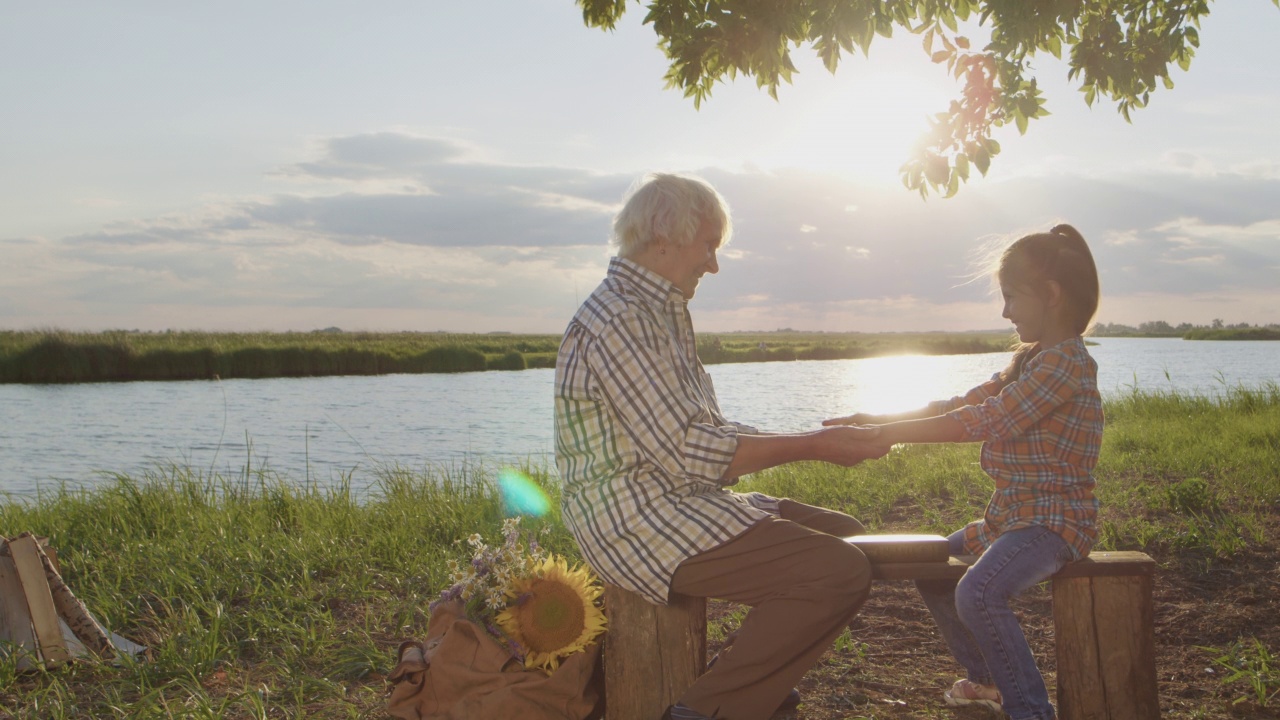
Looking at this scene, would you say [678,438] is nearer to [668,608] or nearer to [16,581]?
[668,608]

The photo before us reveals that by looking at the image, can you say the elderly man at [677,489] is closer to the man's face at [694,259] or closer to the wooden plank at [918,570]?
the man's face at [694,259]

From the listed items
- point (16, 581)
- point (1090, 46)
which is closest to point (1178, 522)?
point (1090, 46)

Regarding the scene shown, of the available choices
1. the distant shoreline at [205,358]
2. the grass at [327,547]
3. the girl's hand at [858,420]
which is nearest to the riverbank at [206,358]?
the distant shoreline at [205,358]

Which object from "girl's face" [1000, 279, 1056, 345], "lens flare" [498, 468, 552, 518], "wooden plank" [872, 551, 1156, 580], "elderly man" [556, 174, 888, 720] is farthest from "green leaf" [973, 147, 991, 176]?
"lens flare" [498, 468, 552, 518]

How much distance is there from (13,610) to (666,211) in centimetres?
348

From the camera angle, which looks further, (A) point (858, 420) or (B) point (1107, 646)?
(A) point (858, 420)

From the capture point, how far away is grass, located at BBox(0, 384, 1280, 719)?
12.4 feet

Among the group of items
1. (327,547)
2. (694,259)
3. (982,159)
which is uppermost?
(982,159)

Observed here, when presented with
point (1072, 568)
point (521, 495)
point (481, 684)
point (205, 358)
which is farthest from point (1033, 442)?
point (205, 358)

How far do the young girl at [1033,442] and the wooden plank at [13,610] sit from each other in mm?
3763

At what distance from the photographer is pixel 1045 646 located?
14.0 feet

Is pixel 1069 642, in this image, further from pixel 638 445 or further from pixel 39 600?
pixel 39 600

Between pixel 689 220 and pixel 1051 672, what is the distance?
8.79 ft

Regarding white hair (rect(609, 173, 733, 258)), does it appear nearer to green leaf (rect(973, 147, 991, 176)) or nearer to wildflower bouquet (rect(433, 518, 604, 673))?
wildflower bouquet (rect(433, 518, 604, 673))
